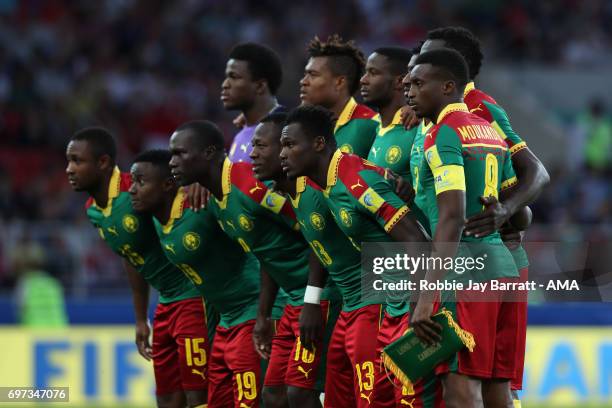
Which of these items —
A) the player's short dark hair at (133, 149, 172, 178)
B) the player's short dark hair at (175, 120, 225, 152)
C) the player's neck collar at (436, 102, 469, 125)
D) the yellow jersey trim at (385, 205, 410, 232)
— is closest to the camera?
the player's neck collar at (436, 102, 469, 125)

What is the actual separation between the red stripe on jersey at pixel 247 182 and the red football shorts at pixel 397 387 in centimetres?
152

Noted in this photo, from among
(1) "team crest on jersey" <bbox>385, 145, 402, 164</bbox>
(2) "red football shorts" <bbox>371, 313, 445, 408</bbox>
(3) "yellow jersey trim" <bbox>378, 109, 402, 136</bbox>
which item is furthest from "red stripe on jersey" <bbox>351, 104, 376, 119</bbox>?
(2) "red football shorts" <bbox>371, 313, 445, 408</bbox>

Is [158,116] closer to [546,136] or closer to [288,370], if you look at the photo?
[546,136]

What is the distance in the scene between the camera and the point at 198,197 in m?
8.81

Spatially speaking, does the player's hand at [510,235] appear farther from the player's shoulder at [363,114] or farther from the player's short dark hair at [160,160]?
the player's short dark hair at [160,160]

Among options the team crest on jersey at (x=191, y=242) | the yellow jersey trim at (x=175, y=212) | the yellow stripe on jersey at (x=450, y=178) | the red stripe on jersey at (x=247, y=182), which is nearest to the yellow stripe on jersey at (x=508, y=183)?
the yellow stripe on jersey at (x=450, y=178)

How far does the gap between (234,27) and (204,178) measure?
16.2 metres

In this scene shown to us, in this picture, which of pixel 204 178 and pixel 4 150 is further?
pixel 4 150

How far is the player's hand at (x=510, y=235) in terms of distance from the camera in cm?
743

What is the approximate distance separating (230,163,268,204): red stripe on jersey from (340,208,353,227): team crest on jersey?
3.89 ft

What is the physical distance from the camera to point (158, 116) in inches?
880

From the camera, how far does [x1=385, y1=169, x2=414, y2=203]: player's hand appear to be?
7.45 m

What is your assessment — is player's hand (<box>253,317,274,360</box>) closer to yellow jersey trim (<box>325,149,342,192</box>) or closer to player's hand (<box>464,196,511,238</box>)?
yellow jersey trim (<box>325,149,342,192</box>)

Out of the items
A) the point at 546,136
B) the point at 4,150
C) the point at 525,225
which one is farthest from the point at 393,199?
the point at 546,136
